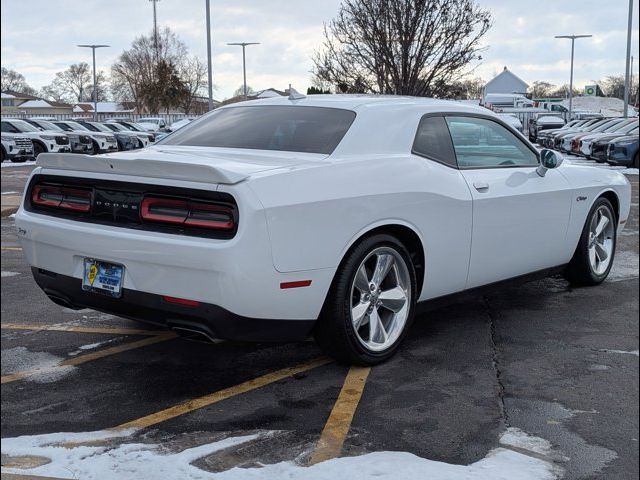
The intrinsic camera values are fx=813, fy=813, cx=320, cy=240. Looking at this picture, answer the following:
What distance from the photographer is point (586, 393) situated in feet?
13.3

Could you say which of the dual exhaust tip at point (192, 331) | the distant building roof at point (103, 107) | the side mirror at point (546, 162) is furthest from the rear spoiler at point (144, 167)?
the distant building roof at point (103, 107)

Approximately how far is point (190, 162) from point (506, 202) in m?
2.10

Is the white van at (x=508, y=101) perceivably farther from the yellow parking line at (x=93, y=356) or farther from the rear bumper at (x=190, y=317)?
the rear bumper at (x=190, y=317)

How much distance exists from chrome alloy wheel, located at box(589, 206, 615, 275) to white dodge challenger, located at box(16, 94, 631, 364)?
0.74 m

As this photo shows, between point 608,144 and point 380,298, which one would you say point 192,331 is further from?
point 608,144

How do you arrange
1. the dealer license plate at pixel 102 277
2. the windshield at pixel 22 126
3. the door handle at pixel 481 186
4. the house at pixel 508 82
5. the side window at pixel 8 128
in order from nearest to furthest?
the dealer license plate at pixel 102 277 → the door handle at pixel 481 186 → the side window at pixel 8 128 → the windshield at pixel 22 126 → the house at pixel 508 82

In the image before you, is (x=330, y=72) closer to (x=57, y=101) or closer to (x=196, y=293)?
(x=196, y=293)

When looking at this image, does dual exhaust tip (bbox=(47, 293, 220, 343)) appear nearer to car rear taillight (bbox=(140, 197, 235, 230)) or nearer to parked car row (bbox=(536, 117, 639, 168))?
car rear taillight (bbox=(140, 197, 235, 230))

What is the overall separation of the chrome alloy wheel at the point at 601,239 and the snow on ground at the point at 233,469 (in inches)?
128

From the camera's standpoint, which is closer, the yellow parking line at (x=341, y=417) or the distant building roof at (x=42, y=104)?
the yellow parking line at (x=341, y=417)

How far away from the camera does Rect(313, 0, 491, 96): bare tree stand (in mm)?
21891

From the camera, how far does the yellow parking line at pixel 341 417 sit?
3.30m

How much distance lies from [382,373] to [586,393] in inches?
41.2

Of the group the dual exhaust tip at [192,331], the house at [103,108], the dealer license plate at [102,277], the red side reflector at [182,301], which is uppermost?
the house at [103,108]
